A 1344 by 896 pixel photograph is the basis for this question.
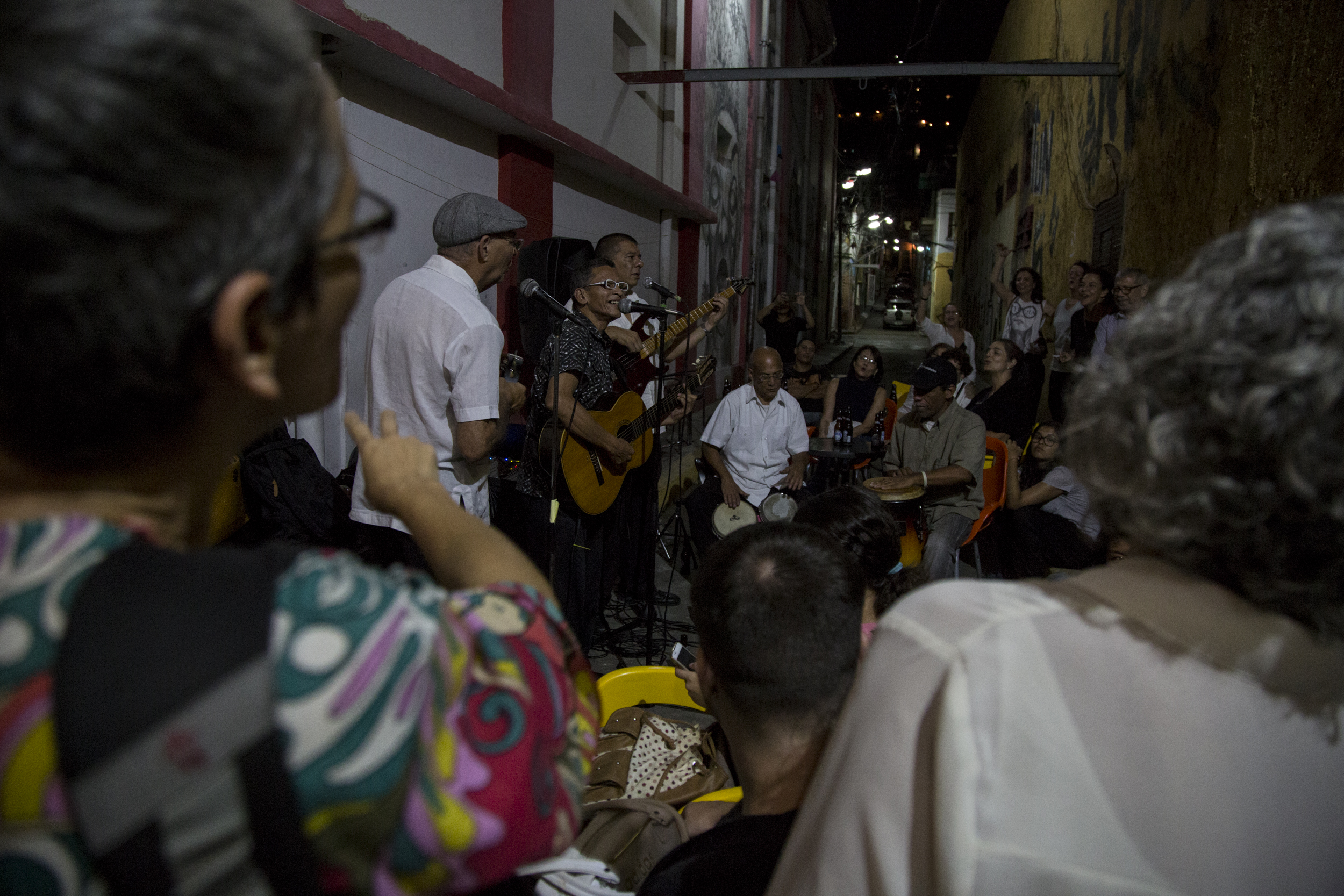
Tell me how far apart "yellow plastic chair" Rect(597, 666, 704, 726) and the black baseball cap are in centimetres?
300

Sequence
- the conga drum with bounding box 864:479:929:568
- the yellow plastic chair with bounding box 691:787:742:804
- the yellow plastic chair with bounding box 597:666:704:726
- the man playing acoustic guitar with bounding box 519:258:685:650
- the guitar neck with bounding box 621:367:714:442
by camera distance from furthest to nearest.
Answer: the conga drum with bounding box 864:479:929:568
the guitar neck with bounding box 621:367:714:442
the man playing acoustic guitar with bounding box 519:258:685:650
the yellow plastic chair with bounding box 597:666:704:726
the yellow plastic chair with bounding box 691:787:742:804

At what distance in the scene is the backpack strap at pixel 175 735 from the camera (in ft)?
1.75

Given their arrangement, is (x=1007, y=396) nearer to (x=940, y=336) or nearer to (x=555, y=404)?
(x=940, y=336)

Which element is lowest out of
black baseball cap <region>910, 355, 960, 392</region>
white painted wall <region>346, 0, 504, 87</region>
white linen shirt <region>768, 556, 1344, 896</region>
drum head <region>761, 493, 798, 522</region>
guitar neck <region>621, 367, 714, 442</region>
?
drum head <region>761, 493, 798, 522</region>

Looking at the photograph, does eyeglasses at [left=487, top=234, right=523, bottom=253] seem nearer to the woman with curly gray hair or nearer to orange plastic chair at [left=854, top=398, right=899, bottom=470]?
the woman with curly gray hair

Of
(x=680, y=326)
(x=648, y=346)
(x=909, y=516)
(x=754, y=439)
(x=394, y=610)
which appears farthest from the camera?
(x=754, y=439)

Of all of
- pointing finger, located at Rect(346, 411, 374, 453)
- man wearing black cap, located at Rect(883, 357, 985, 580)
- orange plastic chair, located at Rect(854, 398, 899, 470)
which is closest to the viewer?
pointing finger, located at Rect(346, 411, 374, 453)

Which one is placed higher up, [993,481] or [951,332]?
[951,332]

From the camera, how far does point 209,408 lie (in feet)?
2.16

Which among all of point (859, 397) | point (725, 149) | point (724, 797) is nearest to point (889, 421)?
point (859, 397)

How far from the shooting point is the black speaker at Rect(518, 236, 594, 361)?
5332mm

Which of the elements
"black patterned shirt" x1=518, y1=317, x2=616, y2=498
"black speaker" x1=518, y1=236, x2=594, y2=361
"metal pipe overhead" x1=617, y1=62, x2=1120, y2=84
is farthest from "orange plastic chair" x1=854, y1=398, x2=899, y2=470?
"black patterned shirt" x1=518, y1=317, x2=616, y2=498

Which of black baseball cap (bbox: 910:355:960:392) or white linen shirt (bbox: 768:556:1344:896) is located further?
black baseball cap (bbox: 910:355:960:392)

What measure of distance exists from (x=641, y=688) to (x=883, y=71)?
5.14m
